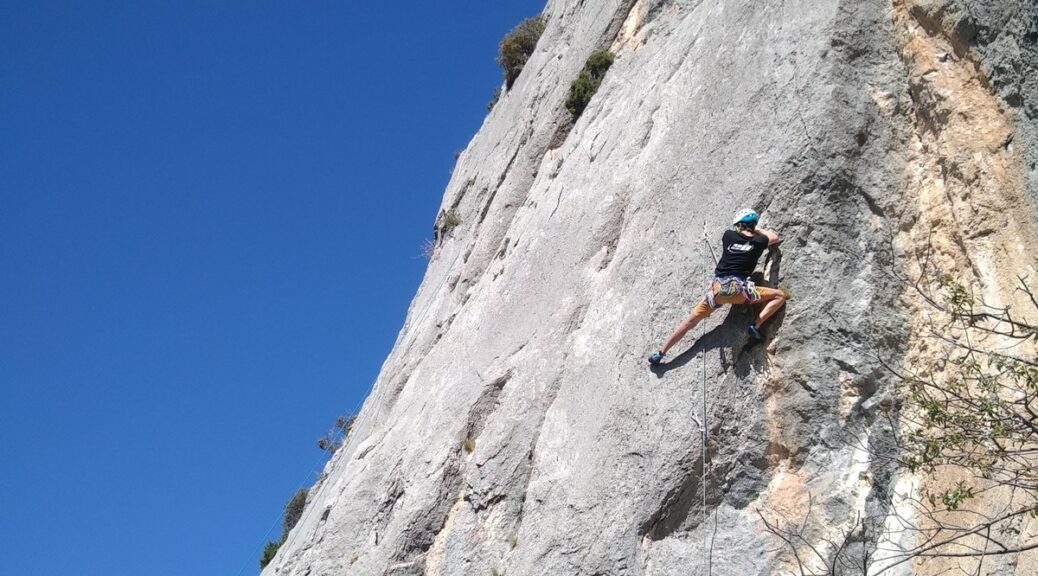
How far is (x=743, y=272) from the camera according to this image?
966 cm

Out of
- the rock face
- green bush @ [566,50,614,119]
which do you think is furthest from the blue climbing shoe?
green bush @ [566,50,614,119]

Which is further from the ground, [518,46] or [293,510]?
[518,46]

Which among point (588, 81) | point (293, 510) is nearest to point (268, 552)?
point (293, 510)

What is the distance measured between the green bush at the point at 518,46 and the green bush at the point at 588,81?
7.63 meters

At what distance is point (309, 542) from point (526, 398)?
5.14 metres

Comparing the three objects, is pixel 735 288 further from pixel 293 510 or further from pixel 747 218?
pixel 293 510

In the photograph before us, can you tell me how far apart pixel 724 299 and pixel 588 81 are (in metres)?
8.37

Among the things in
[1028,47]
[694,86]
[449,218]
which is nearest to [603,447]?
[694,86]

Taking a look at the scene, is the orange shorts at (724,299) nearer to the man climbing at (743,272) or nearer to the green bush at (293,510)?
the man climbing at (743,272)

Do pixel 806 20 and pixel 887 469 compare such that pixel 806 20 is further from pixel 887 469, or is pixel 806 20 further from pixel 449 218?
pixel 449 218

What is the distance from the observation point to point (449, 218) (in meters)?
23.0

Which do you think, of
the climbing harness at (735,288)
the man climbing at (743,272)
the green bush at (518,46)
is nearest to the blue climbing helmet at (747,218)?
the man climbing at (743,272)

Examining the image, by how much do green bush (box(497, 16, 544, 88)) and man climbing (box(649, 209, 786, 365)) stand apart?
52.3 feet

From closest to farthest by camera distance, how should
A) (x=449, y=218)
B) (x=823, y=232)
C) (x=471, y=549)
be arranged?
(x=823, y=232), (x=471, y=549), (x=449, y=218)
